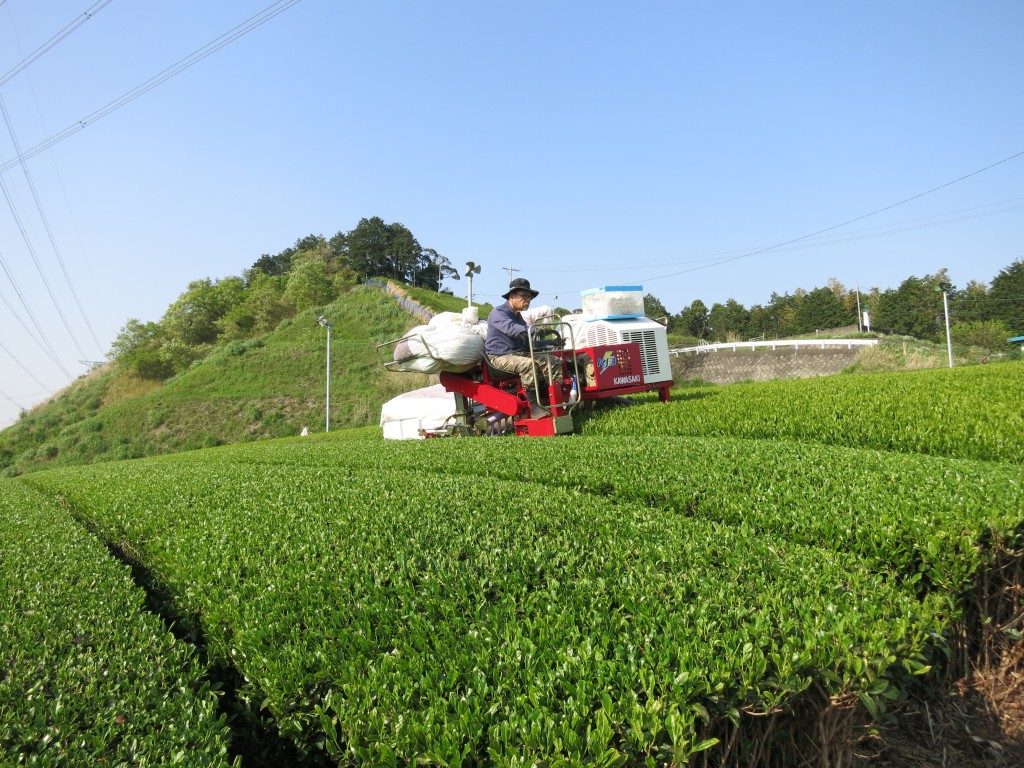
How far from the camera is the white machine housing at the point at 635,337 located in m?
10.3

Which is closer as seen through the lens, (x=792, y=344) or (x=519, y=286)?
(x=519, y=286)

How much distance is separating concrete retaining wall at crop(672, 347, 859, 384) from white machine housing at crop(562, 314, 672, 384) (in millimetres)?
19374

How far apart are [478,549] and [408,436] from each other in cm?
1132

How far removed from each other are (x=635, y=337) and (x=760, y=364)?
71.0 ft

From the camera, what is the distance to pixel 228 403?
35500 millimetres

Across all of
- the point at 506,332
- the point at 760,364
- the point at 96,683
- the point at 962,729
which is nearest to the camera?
the point at 96,683

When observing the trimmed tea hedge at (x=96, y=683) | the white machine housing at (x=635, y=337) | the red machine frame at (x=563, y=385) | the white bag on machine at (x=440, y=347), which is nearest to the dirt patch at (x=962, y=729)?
the trimmed tea hedge at (x=96, y=683)

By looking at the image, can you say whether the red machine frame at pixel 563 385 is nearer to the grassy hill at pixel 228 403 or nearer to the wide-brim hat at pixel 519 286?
the wide-brim hat at pixel 519 286

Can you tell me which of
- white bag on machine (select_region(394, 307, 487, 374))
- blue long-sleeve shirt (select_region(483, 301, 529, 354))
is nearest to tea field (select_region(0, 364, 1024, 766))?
blue long-sleeve shirt (select_region(483, 301, 529, 354))

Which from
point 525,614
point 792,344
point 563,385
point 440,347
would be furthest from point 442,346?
point 792,344

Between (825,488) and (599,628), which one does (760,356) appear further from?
(599,628)

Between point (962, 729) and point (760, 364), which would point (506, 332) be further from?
point (760, 364)

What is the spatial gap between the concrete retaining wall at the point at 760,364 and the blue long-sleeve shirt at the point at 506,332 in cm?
2111

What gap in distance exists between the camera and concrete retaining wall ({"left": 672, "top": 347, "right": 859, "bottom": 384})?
92.5 ft
